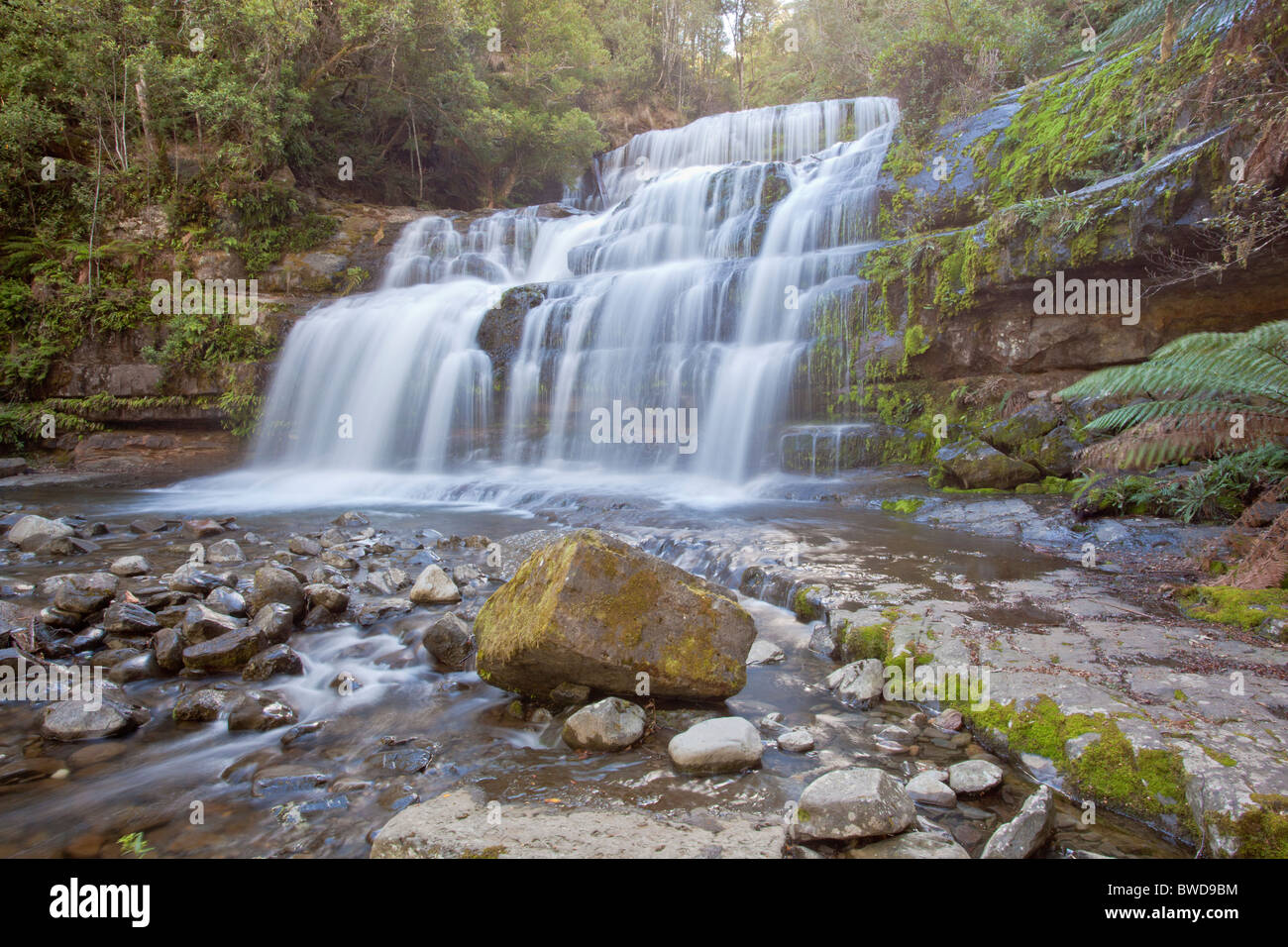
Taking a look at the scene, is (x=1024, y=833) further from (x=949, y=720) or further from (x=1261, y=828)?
(x=949, y=720)

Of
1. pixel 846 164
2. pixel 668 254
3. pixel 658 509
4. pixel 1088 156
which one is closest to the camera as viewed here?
pixel 658 509

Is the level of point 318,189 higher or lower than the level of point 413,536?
higher

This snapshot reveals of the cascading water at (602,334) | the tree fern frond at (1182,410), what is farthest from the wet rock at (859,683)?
the cascading water at (602,334)

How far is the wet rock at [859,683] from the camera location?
322 centimetres

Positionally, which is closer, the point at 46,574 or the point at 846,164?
the point at 46,574

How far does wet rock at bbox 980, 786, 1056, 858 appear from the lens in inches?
78.4

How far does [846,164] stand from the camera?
1417 centimetres

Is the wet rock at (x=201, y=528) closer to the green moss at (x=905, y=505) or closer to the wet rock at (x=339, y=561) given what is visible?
the wet rock at (x=339, y=561)

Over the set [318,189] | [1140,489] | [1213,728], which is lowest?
[1213,728]

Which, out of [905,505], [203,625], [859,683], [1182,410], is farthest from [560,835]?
[905,505]

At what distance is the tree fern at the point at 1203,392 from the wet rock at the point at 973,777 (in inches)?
135

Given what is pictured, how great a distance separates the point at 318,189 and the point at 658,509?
1777 cm
